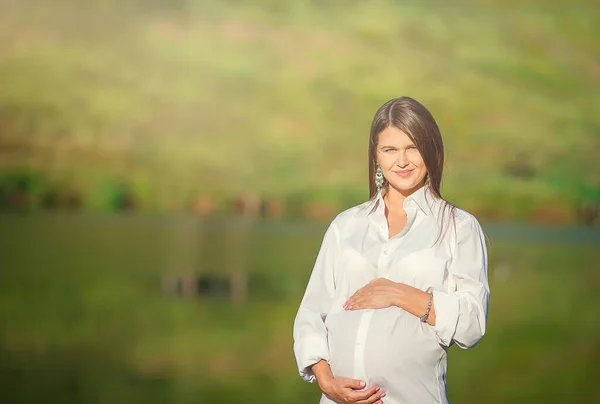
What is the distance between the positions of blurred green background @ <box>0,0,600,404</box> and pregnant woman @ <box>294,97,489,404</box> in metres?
4.00

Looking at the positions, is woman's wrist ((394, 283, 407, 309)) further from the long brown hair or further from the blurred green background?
the blurred green background

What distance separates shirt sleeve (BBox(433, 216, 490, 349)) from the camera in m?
1.24

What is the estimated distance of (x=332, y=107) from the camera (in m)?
5.89

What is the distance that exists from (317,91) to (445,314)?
4.58m

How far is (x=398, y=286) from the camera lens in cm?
127

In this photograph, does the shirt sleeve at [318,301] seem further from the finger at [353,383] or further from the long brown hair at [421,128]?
the long brown hair at [421,128]

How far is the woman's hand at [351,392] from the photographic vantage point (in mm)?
1279

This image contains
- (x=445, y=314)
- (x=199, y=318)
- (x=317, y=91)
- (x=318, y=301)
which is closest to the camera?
(x=445, y=314)

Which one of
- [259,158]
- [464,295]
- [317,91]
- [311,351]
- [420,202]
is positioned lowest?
[259,158]

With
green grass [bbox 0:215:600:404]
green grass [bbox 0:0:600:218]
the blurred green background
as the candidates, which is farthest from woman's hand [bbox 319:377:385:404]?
green grass [bbox 0:0:600:218]

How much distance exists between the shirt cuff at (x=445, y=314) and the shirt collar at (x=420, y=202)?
146 millimetres

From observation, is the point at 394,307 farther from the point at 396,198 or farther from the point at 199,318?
the point at 199,318

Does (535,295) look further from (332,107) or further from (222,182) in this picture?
(222,182)

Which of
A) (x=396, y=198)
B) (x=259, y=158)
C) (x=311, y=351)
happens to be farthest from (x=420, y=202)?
(x=259, y=158)
